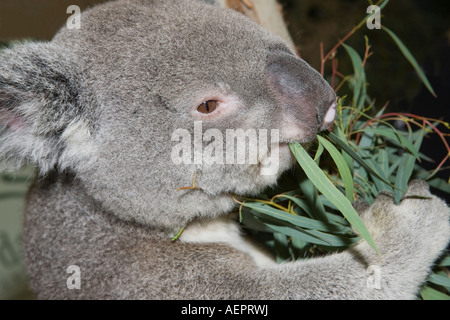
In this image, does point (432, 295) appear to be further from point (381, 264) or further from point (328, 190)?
point (328, 190)

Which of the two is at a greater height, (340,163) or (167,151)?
(167,151)

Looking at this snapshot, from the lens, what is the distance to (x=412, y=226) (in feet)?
6.20

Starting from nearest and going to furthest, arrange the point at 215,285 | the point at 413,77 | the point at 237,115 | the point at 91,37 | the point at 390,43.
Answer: the point at 237,115, the point at 91,37, the point at 215,285, the point at 413,77, the point at 390,43

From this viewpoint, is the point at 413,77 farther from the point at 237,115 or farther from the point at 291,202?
the point at 237,115

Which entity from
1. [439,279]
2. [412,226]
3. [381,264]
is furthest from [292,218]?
[439,279]

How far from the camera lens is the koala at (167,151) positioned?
5.49 ft

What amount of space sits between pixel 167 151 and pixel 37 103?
0.54 meters

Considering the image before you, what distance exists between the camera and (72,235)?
2055 mm

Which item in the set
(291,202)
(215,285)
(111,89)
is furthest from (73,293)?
(291,202)

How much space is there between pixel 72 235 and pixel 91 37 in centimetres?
94

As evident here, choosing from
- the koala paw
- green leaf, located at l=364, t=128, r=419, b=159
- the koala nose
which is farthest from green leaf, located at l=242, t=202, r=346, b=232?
green leaf, located at l=364, t=128, r=419, b=159
